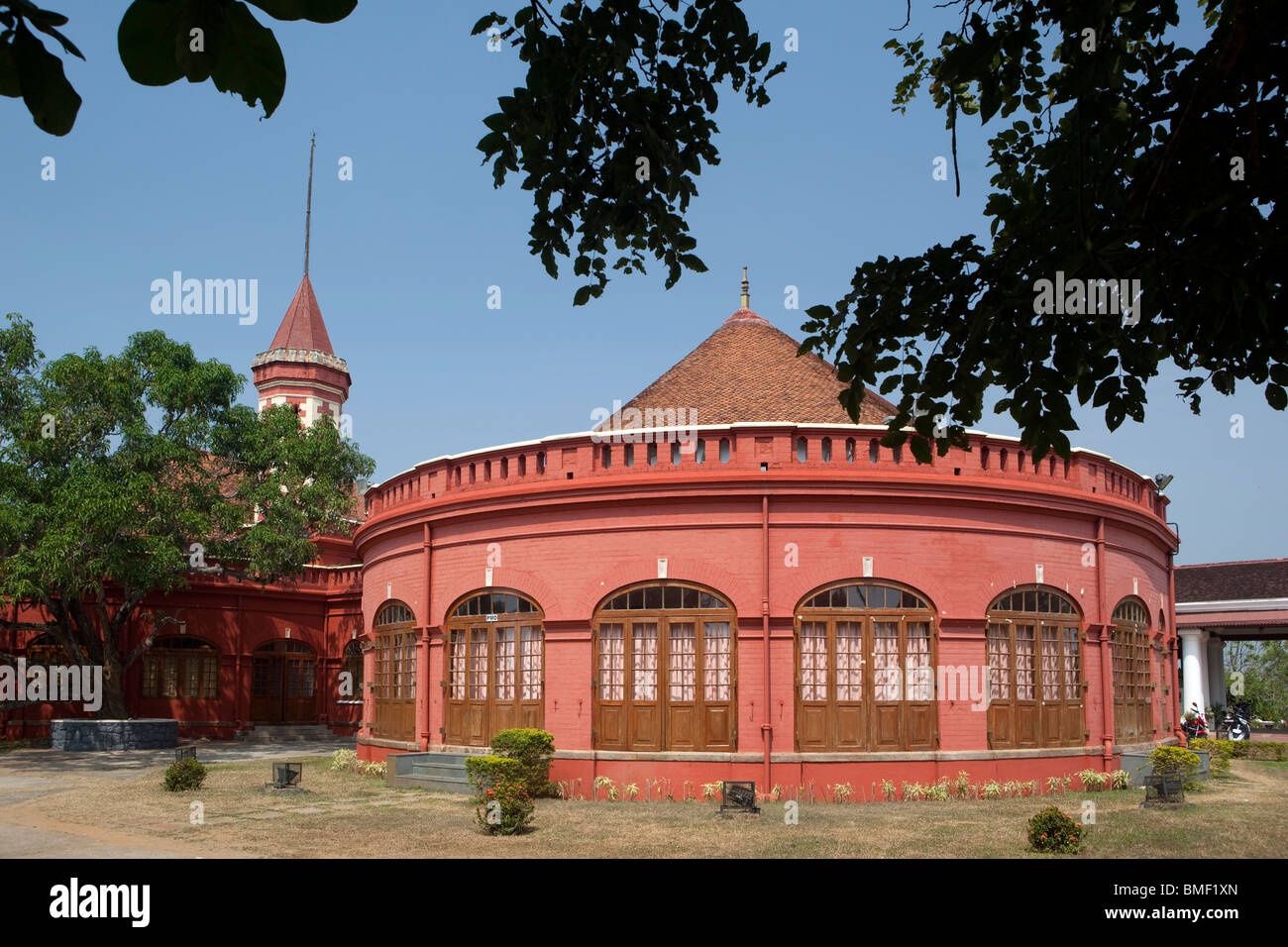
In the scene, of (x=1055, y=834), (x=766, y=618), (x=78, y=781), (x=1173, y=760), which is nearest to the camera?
(x=1055, y=834)

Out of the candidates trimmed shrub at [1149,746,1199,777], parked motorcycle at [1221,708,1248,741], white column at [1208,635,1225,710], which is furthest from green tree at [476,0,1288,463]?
white column at [1208,635,1225,710]

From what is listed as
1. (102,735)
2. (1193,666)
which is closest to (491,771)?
(102,735)

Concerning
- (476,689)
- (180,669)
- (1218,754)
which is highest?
(476,689)

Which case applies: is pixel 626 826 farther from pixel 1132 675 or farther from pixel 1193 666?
pixel 1193 666

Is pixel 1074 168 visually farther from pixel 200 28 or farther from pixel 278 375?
pixel 278 375

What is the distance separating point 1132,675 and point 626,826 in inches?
444

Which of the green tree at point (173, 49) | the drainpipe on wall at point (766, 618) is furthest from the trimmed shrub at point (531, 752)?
the green tree at point (173, 49)

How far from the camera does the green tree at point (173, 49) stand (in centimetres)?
190

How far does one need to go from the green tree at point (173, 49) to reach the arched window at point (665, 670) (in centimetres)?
1506

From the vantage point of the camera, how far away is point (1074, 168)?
6410 millimetres

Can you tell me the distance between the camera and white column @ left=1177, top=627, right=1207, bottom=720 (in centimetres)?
3306

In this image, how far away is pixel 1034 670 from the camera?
1775 centimetres

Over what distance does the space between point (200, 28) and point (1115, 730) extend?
20044mm
